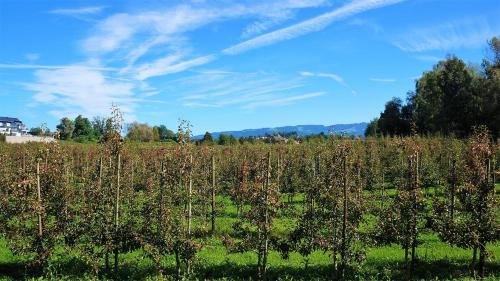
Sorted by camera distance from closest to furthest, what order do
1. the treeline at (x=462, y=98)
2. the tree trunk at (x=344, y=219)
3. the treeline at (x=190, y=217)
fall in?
the tree trunk at (x=344, y=219) → the treeline at (x=190, y=217) → the treeline at (x=462, y=98)

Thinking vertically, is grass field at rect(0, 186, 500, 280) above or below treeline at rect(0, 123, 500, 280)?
below

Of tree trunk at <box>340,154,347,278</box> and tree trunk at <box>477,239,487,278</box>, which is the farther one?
tree trunk at <box>477,239,487,278</box>

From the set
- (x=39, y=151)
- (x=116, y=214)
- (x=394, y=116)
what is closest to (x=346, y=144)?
(x=116, y=214)

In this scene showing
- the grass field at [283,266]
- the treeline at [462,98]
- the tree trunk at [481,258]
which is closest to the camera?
the tree trunk at [481,258]

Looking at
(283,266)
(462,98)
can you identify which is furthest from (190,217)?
(462,98)

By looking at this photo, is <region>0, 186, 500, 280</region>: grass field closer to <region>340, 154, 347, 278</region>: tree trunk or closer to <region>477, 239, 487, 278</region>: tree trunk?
<region>477, 239, 487, 278</region>: tree trunk

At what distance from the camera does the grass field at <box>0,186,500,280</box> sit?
20297mm

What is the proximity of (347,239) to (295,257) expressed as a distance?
5.55m

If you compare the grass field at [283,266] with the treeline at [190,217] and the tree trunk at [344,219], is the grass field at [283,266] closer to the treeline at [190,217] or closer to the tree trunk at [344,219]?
the treeline at [190,217]

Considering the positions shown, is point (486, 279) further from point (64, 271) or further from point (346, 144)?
point (64, 271)

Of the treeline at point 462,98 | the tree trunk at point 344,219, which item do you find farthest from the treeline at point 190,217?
the treeline at point 462,98

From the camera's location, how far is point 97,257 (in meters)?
19.1

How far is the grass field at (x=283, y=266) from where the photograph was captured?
20.3m

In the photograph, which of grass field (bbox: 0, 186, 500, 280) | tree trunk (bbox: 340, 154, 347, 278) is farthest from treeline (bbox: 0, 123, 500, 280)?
grass field (bbox: 0, 186, 500, 280)
